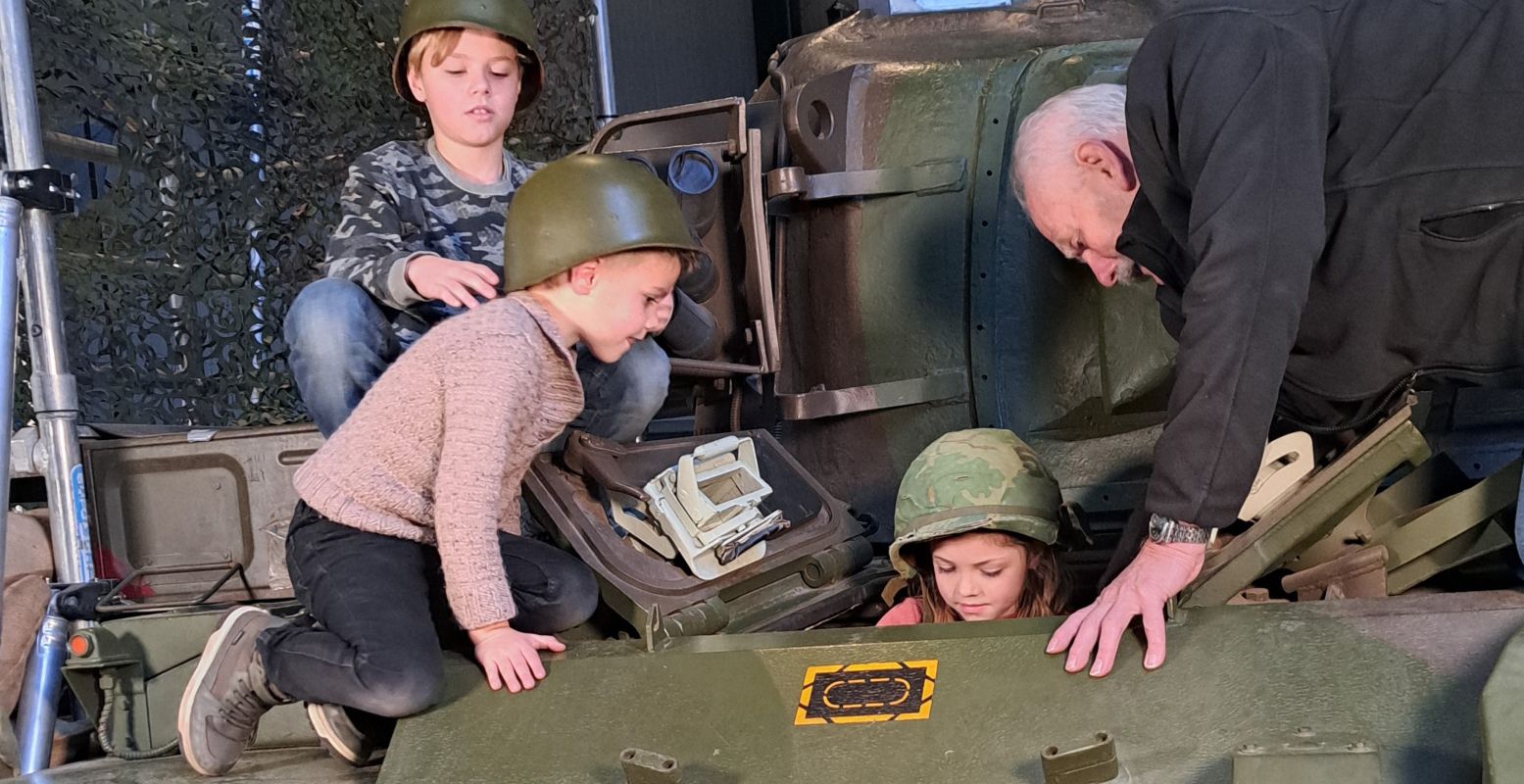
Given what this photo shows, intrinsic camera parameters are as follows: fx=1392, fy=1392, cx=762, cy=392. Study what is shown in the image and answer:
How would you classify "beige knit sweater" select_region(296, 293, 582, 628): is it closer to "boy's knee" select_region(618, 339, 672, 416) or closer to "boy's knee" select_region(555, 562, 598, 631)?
"boy's knee" select_region(555, 562, 598, 631)

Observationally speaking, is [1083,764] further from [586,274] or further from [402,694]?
[586,274]

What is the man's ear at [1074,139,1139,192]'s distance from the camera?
2.06m

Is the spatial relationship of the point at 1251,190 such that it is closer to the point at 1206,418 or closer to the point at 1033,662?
the point at 1206,418

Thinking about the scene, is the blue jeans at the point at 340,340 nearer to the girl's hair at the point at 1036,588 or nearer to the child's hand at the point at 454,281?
the child's hand at the point at 454,281

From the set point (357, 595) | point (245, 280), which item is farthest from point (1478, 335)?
point (245, 280)

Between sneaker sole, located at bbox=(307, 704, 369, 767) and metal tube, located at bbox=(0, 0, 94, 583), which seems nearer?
sneaker sole, located at bbox=(307, 704, 369, 767)

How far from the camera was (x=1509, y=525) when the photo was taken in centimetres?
207

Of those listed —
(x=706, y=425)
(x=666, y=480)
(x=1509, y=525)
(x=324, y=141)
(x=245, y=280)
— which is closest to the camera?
(x=1509, y=525)

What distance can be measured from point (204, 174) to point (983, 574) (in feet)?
8.14

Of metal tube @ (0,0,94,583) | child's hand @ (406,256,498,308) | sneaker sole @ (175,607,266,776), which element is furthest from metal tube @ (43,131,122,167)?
sneaker sole @ (175,607,266,776)

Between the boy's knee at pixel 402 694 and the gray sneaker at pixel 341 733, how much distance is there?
0.12 metres

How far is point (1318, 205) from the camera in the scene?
68.4 inches

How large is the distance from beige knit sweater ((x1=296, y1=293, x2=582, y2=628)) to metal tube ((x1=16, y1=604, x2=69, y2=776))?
3.18 feet

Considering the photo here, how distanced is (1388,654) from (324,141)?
3320 millimetres
